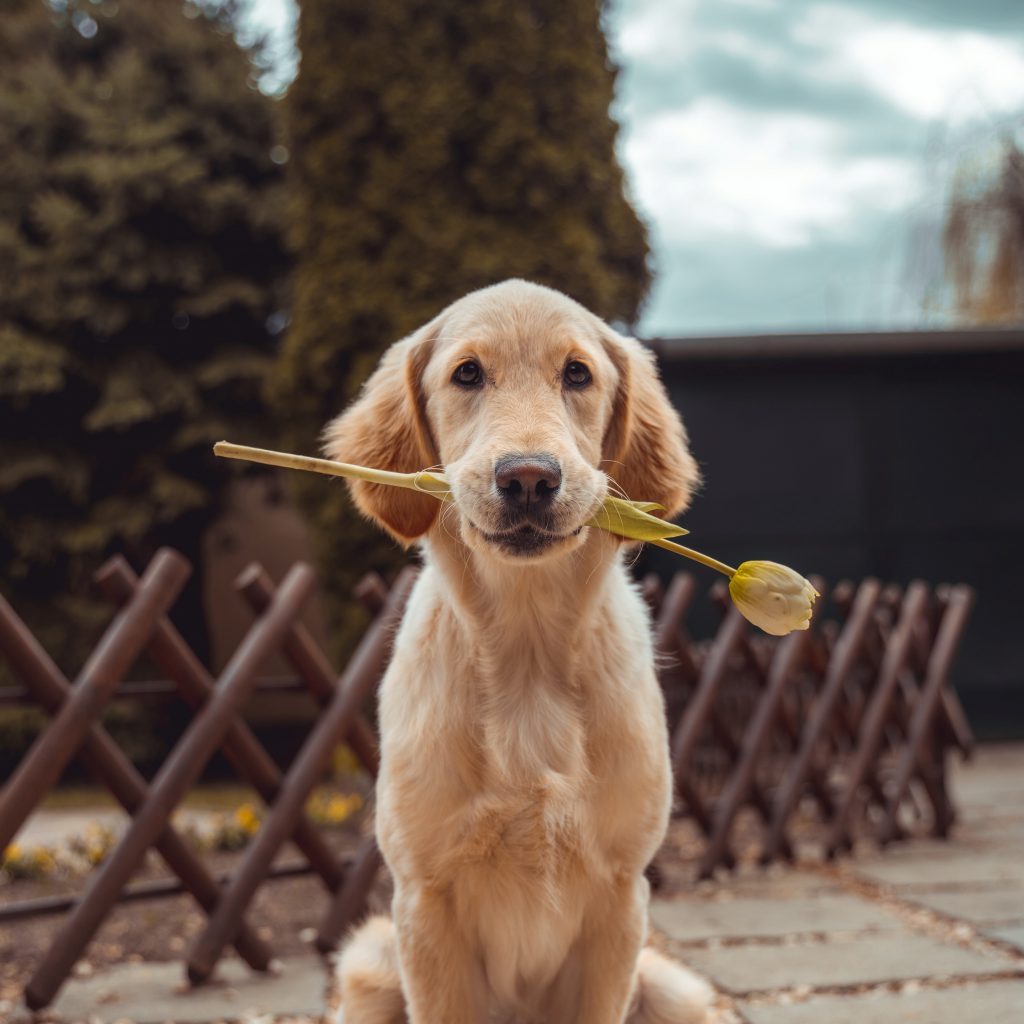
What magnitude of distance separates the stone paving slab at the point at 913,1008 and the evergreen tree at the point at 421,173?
486 cm

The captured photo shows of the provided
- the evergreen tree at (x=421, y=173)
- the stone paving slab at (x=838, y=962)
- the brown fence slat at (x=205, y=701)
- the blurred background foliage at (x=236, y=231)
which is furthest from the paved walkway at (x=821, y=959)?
the evergreen tree at (x=421, y=173)

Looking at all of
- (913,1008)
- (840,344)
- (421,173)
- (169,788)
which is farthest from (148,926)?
(840,344)

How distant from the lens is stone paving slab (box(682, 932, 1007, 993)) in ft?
12.0

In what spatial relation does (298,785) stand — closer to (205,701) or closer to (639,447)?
(205,701)

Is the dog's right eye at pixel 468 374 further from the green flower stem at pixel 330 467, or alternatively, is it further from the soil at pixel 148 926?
the soil at pixel 148 926

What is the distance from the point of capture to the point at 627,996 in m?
2.44

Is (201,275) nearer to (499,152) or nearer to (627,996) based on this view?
(499,152)

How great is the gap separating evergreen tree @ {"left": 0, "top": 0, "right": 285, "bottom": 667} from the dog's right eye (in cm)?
719

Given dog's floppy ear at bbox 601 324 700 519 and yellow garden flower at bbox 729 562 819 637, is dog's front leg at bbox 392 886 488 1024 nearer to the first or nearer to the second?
yellow garden flower at bbox 729 562 819 637

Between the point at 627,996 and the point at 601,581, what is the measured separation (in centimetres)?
87

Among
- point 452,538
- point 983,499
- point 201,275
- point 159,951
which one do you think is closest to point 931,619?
point 983,499

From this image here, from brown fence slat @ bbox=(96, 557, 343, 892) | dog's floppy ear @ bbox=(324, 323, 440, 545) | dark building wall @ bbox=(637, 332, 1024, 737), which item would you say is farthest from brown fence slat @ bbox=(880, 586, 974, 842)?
dog's floppy ear @ bbox=(324, 323, 440, 545)

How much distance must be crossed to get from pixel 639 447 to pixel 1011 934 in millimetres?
2577

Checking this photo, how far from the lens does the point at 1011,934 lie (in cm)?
407
